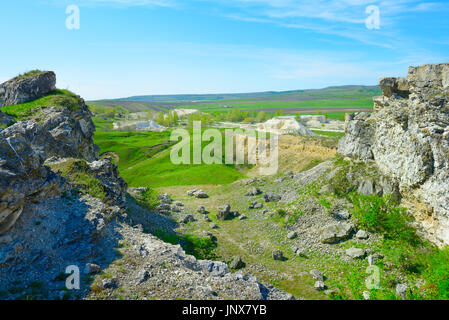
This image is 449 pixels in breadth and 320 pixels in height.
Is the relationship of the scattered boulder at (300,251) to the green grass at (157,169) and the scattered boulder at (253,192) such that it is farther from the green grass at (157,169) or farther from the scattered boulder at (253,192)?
the green grass at (157,169)

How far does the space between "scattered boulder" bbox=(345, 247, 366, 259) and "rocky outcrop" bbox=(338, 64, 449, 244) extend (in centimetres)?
604

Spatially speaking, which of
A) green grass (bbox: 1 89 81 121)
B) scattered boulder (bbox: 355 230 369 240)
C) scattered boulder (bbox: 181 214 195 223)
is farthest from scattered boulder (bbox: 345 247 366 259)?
green grass (bbox: 1 89 81 121)

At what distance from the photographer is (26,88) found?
163 feet

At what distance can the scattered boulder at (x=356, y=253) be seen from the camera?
28.0 metres

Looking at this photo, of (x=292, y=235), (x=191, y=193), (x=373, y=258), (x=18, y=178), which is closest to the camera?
(x=18, y=178)

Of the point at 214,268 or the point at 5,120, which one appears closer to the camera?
the point at 214,268

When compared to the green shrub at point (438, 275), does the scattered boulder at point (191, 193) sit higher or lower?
lower

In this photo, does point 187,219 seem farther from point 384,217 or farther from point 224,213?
point 384,217

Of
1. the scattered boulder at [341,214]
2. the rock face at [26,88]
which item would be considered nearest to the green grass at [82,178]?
the rock face at [26,88]

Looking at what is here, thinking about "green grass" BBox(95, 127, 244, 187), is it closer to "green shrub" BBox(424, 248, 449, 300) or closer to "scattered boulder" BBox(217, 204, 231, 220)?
"scattered boulder" BBox(217, 204, 231, 220)

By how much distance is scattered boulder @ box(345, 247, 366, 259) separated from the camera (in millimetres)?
28039

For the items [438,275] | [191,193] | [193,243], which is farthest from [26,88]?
[438,275]

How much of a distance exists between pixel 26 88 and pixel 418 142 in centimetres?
5763

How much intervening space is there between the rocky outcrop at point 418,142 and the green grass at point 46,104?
45591mm
